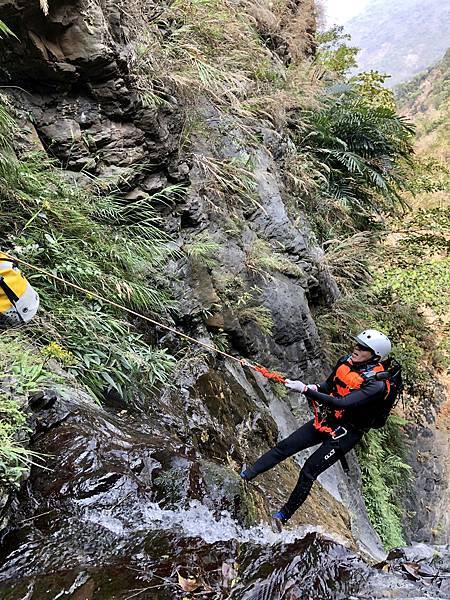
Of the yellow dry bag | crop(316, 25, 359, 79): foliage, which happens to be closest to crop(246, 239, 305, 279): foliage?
the yellow dry bag

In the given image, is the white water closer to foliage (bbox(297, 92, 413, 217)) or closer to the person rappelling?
the person rappelling

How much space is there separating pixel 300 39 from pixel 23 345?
10500 mm

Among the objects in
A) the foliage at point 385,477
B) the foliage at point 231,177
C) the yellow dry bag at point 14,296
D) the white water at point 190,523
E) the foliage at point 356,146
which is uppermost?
the foliage at point 356,146

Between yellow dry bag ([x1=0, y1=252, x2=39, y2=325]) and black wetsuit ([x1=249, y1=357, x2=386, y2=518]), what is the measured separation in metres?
2.16

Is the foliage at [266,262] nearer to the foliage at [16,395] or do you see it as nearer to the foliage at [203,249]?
the foliage at [203,249]

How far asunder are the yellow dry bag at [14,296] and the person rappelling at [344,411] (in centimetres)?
215

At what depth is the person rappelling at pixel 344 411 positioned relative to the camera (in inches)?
153

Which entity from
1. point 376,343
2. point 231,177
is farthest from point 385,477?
point 231,177

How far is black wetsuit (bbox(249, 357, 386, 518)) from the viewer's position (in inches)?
151

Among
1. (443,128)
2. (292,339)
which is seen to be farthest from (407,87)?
(292,339)

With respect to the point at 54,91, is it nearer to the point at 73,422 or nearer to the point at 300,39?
the point at 73,422

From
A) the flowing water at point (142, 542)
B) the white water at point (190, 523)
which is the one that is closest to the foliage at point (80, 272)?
the flowing water at point (142, 542)

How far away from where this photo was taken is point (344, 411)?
4094 mm

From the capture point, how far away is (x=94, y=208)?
4336mm
